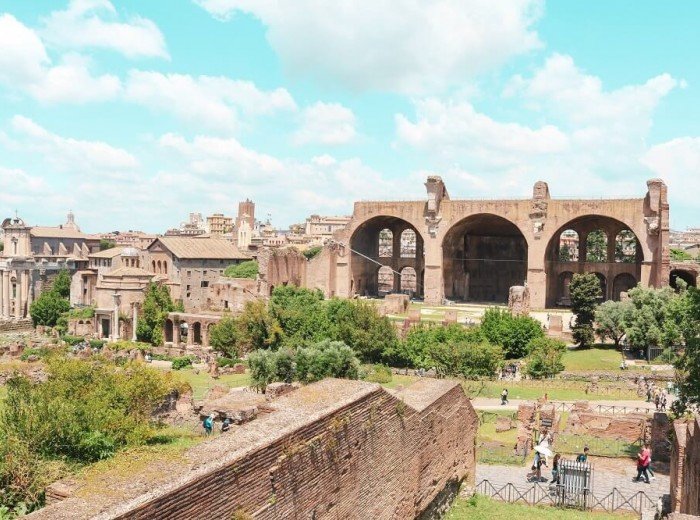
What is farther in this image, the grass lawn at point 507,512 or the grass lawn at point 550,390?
the grass lawn at point 550,390

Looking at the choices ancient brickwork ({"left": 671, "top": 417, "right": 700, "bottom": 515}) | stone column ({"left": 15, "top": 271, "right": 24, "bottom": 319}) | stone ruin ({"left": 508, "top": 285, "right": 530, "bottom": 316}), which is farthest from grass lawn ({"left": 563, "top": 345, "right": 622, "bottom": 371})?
stone column ({"left": 15, "top": 271, "right": 24, "bottom": 319})

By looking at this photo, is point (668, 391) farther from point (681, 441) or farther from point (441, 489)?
point (441, 489)

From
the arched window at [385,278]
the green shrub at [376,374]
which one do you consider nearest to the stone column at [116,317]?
the green shrub at [376,374]

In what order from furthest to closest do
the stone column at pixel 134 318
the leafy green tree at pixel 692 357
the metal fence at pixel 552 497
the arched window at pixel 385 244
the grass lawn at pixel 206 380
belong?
the arched window at pixel 385 244 < the stone column at pixel 134 318 < the grass lawn at pixel 206 380 < the leafy green tree at pixel 692 357 < the metal fence at pixel 552 497

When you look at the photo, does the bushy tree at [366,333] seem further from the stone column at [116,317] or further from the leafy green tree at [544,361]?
the stone column at [116,317]

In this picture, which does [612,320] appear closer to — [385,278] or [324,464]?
[324,464]

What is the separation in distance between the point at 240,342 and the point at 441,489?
83.4 ft

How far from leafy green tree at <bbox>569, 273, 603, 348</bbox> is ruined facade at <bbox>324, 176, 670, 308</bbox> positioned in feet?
31.3

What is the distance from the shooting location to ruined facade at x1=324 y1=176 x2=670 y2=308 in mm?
43281

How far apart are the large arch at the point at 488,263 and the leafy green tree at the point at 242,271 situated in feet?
57.9

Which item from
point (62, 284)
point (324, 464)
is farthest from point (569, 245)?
point (324, 464)

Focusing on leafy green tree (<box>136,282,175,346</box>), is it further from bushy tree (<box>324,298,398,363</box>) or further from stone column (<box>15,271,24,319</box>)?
stone column (<box>15,271,24,319</box>)

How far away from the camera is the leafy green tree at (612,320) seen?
32.2 metres

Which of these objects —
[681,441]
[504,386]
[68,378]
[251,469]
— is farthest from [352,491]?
[504,386]
